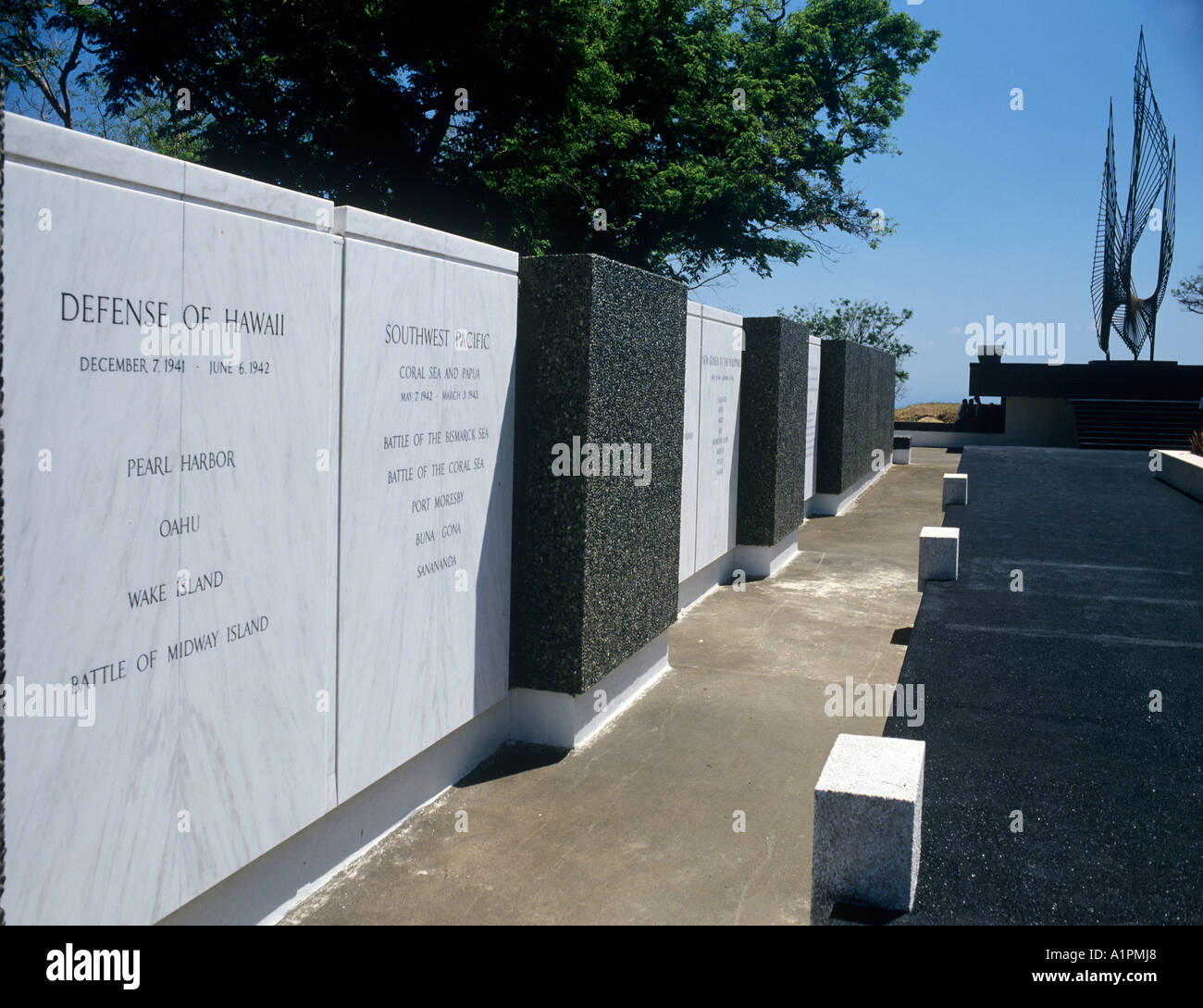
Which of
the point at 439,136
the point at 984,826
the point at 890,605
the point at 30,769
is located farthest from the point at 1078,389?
the point at 30,769

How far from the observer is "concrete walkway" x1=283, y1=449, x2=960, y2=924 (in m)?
4.52

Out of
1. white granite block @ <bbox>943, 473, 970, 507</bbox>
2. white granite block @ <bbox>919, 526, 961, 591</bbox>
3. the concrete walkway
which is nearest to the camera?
the concrete walkway

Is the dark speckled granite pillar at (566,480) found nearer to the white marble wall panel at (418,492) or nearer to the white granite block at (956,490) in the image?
the white marble wall panel at (418,492)

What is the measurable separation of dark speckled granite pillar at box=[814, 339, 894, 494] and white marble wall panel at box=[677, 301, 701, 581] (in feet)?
25.9

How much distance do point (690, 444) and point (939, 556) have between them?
8.45 ft

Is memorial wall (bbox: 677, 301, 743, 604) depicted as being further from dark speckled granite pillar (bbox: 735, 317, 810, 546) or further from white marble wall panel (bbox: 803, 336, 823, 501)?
white marble wall panel (bbox: 803, 336, 823, 501)

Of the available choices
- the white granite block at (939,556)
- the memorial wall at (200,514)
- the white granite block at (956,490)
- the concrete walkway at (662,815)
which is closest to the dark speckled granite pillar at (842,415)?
the white granite block at (956,490)

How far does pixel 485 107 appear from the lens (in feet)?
73.7

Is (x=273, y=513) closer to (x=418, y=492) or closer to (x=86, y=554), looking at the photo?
(x=86, y=554)

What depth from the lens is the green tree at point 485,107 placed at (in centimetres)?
2022

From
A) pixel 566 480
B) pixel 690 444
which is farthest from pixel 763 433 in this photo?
pixel 566 480

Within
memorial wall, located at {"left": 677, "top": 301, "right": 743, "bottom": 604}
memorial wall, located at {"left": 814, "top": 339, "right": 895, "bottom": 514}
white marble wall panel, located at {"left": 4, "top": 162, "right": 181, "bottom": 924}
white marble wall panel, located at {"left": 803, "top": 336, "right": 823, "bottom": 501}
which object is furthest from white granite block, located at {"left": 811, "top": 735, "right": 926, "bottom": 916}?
memorial wall, located at {"left": 814, "top": 339, "right": 895, "bottom": 514}

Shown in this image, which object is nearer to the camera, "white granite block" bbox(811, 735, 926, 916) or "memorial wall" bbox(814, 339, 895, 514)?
"white granite block" bbox(811, 735, 926, 916)
